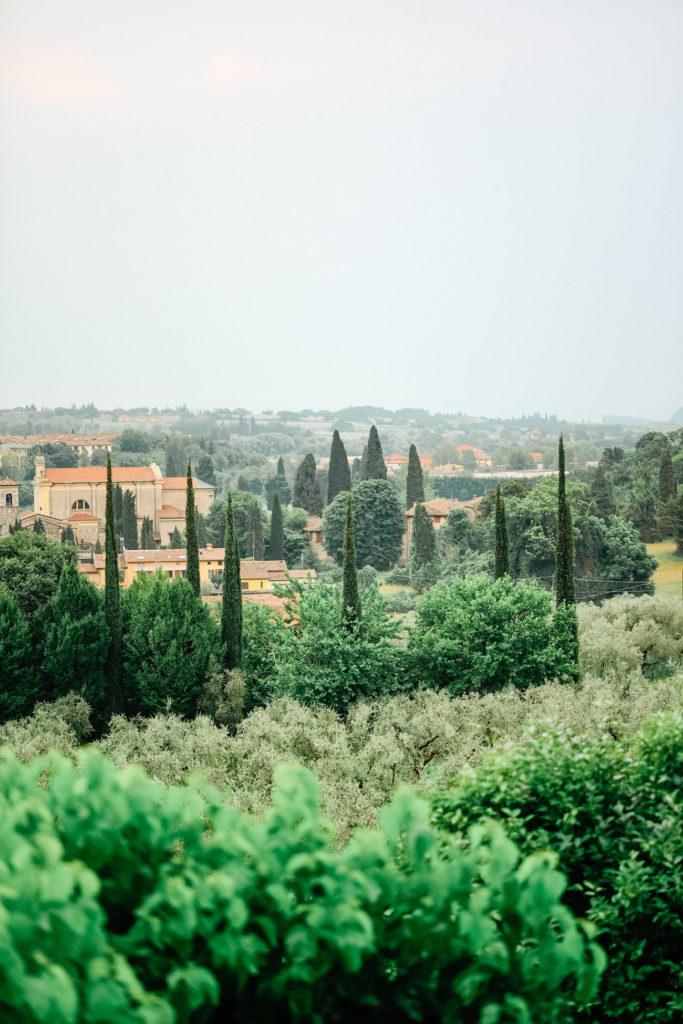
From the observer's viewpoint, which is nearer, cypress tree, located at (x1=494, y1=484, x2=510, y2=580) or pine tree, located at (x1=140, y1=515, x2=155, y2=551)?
cypress tree, located at (x1=494, y1=484, x2=510, y2=580)

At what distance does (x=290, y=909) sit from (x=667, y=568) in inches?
1102

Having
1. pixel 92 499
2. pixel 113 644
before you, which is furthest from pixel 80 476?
pixel 113 644

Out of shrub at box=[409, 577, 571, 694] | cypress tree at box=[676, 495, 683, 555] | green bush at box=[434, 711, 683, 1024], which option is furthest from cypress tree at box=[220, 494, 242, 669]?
cypress tree at box=[676, 495, 683, 555]

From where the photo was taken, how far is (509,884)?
6.85 feet

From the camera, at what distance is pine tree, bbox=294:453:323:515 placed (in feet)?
129

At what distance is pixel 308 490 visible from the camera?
39500 mm

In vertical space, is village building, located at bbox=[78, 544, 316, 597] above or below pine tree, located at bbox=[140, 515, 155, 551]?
below

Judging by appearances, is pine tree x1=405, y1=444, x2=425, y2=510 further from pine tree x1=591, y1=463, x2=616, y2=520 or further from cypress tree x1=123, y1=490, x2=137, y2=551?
cypress tree x1=123, y1=490, x2=137, y2=551

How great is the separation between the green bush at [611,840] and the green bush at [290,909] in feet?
4.94

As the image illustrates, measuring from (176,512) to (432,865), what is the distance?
3388cm

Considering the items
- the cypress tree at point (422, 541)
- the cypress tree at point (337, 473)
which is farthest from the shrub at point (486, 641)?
the cypress tree at point (337, 473)

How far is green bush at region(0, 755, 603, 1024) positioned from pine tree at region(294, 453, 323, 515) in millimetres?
37000

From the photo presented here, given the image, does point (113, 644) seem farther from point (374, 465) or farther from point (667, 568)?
point (374, 465)

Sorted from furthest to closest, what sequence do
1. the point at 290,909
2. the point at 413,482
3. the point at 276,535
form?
the point at 413,482
the point at 276,535
the point at 290,909
